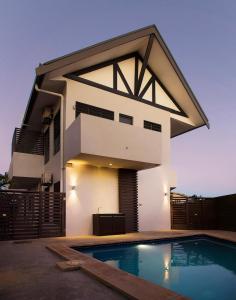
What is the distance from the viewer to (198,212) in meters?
15.0

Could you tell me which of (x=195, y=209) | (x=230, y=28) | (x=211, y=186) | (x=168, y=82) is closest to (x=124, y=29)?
(x=230, y=28)

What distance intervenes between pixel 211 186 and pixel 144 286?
150ft

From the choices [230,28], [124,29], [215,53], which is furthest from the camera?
[124,29]

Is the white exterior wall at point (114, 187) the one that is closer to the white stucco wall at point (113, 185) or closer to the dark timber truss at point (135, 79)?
the white stucco wall at point (113, 185)

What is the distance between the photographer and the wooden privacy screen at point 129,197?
13312mm

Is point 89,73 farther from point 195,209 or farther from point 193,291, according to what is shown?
point 193,291

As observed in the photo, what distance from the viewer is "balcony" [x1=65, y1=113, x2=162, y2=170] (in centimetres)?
1054

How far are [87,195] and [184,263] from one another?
5697 mm

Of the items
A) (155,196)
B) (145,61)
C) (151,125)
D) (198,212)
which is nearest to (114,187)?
(155,196)

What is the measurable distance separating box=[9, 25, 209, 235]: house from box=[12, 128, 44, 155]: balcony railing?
0.06 m

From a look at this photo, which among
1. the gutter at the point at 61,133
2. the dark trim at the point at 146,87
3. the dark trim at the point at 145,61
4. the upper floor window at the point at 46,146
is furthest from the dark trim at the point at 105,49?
the upper floor window at the point at 46,146

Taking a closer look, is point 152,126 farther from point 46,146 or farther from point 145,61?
point 46,146

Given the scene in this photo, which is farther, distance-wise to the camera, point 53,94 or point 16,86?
point 16,86

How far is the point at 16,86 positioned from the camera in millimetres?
34031
